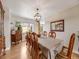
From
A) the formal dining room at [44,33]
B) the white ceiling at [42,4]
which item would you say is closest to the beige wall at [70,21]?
the formal dining room at [44,33]

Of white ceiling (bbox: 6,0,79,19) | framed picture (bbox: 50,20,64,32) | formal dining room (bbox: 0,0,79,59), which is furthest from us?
framed picture (bbox: 50,20,64,32)

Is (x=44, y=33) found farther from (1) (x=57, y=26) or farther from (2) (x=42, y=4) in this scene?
(2) (x=42, y=4)

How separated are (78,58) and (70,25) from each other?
1.82 meters

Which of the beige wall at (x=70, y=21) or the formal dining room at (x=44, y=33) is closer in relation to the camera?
the formal dining room at (x=44, y=33)

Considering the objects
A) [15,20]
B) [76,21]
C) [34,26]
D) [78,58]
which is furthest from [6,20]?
[34,26]

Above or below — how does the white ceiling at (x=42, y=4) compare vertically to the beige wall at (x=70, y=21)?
above

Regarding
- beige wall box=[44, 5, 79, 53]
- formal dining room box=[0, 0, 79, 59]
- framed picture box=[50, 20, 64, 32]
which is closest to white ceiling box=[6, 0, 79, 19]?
formal dining room box=[0, 0, 79, 59]

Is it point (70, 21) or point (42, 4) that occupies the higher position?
point (42, 4)

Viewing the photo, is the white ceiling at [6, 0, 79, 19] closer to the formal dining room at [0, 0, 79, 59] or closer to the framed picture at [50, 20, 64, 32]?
the formal dining room at [0, 0, 79, 59]

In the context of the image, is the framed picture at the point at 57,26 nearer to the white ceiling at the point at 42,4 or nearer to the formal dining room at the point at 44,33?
the formal dining room at the point at 44,33

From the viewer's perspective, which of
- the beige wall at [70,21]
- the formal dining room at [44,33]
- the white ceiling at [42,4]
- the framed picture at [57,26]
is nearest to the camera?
the formal dining room at [44,33]

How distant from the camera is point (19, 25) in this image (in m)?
9.19

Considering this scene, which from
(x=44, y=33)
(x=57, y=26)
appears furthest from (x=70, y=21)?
(x=44, y=33)

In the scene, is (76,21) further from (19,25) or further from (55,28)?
(19,25)
